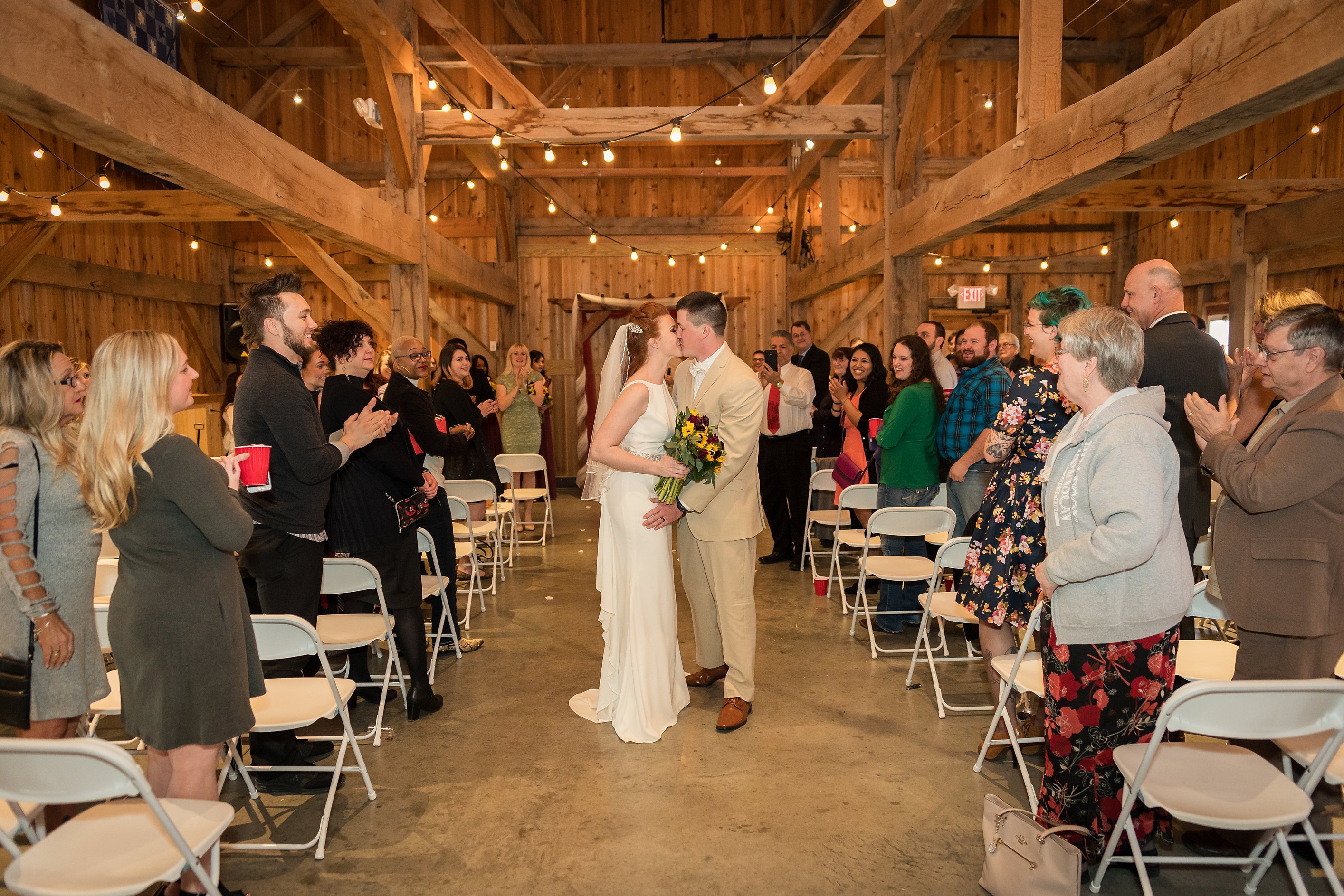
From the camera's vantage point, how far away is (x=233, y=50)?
415 inches

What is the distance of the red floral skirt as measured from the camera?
2.37 metres

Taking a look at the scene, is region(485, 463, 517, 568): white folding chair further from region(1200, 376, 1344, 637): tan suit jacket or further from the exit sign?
the exit sign

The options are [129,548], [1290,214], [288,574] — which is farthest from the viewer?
[1290,214]

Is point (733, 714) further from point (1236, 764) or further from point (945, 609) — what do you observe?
point (1236, 764)

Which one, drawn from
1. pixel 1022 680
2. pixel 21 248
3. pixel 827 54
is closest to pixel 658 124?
pixel 827 54

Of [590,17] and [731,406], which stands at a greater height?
[590,17]

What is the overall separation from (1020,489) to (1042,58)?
3.03 metres

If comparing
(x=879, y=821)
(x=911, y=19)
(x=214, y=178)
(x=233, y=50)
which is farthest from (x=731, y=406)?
(x=233, y=50)

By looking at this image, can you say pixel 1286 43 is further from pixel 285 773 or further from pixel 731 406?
pixel 285 773

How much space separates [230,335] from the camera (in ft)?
34.7

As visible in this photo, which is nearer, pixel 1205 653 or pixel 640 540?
pixel 1205 653

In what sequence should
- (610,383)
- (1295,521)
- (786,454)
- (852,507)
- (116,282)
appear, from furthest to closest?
(116,282), (786,454), (852,507), (610,383), (1295,521)

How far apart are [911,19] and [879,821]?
627 centimetres

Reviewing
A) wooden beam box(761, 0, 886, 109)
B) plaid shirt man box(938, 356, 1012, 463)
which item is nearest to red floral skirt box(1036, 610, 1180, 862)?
plaid shirt man box(938, 356, 1012, 463)
